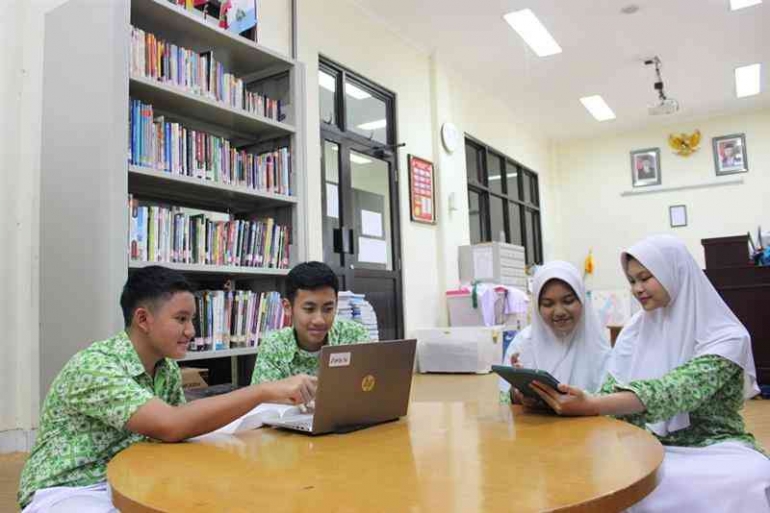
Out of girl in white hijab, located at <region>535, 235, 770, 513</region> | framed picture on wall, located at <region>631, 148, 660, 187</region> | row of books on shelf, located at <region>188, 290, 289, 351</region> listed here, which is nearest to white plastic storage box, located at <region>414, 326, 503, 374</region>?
row of books on shelf, located at <region>188, 290, 289, 351</region>

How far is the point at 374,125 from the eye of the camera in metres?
5.65

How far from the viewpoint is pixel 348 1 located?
5141 mm

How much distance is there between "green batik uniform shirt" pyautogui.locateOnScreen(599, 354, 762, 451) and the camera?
4.40 feet

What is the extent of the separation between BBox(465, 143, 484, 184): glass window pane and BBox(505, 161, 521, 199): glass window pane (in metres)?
0.84

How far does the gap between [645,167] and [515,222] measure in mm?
2409

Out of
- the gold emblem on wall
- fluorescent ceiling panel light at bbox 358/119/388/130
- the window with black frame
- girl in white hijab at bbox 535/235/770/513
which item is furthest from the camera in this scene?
the gold emblem on wall

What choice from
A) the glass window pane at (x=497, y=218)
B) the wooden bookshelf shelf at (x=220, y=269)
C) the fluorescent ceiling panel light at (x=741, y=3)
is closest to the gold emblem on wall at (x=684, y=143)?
the glass window pane at (x=497, y=218)

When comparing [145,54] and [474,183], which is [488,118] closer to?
[474,183]

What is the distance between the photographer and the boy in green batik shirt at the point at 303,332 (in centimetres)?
180

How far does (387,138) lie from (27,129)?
341 centimetres

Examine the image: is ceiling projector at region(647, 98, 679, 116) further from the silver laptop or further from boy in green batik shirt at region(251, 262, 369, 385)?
the silver laptop

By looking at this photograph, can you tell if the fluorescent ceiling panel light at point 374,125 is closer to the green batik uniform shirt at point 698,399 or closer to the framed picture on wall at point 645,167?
the green batik uniform shirt at point 698,399

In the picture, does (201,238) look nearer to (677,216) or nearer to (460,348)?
(460,348)

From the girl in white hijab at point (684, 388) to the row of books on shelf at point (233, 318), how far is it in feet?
5.93
